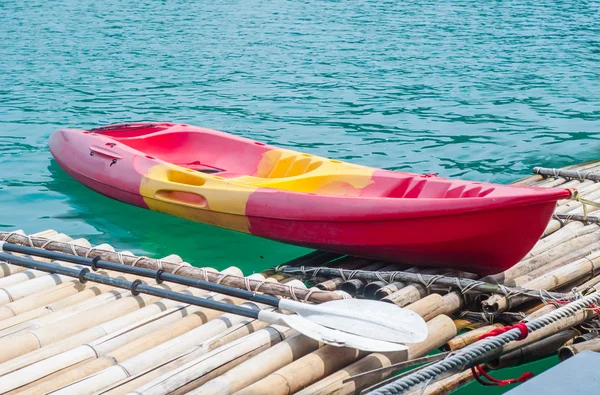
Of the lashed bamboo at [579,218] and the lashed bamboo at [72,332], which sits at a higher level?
the lashed bamboo at [72,332]

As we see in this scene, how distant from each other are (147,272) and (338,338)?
145 cm

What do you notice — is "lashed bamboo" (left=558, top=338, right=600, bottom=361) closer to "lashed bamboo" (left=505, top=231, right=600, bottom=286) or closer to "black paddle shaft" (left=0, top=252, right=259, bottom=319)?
"lashed bamboo" (left=505, top=231, right=600, bottom=286)

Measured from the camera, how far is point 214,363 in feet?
12.0

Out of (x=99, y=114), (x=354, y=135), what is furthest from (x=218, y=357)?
(x=99, y=114)

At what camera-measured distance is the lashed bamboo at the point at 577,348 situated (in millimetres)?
3977

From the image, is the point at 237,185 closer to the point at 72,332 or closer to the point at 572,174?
the point at 72,332

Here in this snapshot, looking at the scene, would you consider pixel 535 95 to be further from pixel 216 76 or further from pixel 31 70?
pixel 31 70

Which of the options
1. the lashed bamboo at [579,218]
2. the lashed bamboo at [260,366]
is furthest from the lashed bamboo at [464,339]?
the lashed bamboo at [579,218]

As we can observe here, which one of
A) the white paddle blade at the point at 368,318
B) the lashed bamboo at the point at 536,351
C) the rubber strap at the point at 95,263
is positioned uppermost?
the white paddle blade at the point at 368,318

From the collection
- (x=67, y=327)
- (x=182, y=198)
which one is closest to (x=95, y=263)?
(x=67, y=327)

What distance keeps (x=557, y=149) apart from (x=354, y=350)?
7335 millimetres

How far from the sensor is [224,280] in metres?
4.61

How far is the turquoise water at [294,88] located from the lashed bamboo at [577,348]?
321 cm

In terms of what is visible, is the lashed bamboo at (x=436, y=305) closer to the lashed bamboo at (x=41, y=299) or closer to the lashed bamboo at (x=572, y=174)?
the lashed bamboo at (x=41, y=299)
